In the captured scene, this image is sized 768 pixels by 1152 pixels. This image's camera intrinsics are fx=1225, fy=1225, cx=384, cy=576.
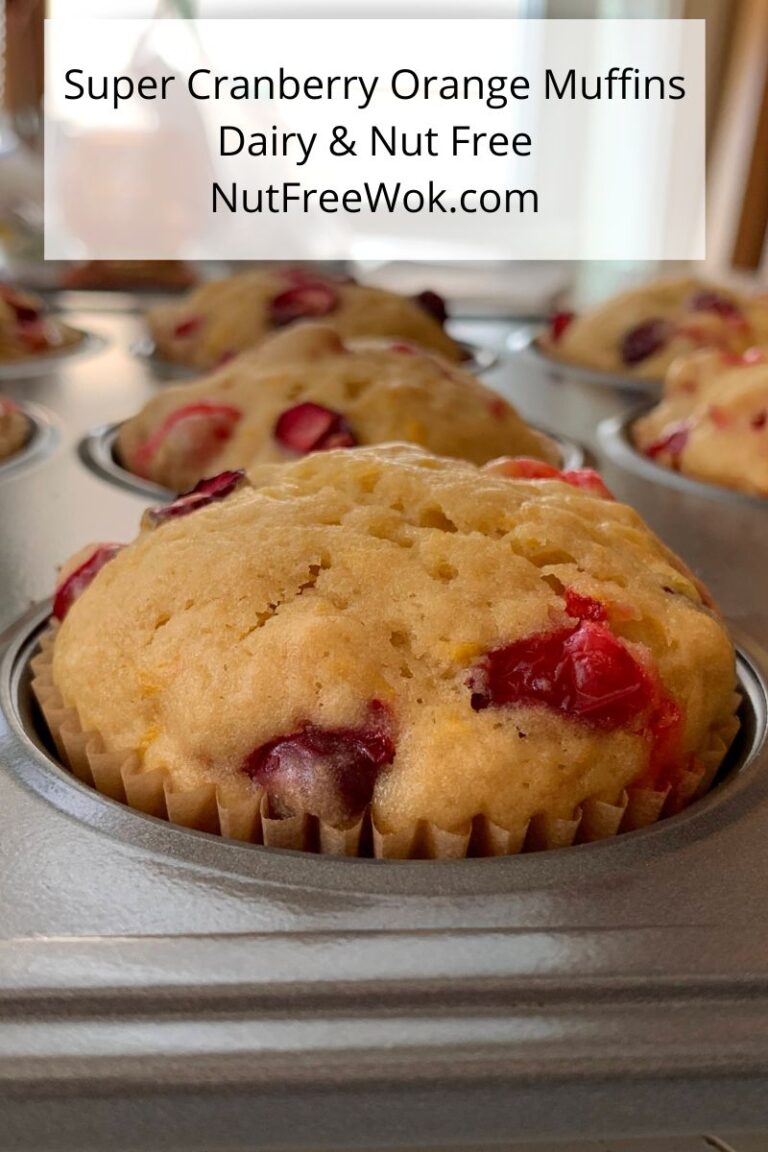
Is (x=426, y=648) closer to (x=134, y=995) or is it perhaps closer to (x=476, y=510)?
(x=476, y=510)

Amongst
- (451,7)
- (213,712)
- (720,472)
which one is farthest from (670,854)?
(451,7)

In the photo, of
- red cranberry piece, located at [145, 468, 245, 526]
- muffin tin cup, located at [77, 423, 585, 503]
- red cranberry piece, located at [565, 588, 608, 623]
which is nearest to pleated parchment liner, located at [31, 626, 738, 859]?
red cranberry piece, located at [565, 588, 608, 623]

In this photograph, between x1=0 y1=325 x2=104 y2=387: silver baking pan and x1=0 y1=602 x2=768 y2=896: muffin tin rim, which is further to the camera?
x1=0 y1=325 x2=104 y2=387: silver baking pan

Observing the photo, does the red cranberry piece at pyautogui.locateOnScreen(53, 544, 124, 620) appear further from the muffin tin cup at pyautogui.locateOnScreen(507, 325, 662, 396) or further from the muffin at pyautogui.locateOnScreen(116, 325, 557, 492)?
the muffin tin cup at pyautogui.locateOnScreen(507, 325, 662, 396)

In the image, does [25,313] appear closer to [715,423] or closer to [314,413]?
[314,413]

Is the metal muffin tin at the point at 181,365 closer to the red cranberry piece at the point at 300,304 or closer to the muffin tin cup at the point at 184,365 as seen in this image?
the muffin tin cup at the point at 184,365

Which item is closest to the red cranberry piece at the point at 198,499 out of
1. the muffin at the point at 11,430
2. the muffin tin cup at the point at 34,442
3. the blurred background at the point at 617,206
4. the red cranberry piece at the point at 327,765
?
the red cranberry piece at the point at 327,765

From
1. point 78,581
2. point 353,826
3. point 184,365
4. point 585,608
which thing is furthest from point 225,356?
point 353,826
